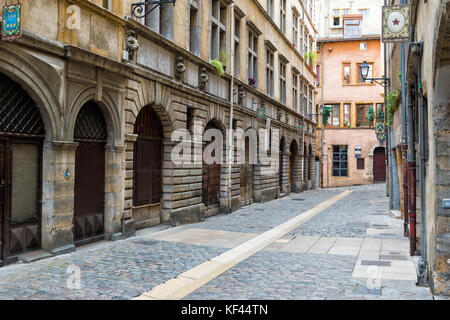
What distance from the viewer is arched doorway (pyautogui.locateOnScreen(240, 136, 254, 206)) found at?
61.5 feet

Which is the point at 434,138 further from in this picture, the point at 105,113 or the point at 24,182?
the point at 105,113

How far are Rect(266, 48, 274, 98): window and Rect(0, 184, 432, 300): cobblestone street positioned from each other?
37.7 feet

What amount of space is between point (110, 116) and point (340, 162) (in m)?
31.2

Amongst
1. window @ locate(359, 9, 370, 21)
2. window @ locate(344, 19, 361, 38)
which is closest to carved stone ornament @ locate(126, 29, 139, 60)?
window @ locate(344, 19, 361, 38)

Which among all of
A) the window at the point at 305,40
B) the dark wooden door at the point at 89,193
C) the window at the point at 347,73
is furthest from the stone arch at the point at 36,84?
the window at the point at 347,73

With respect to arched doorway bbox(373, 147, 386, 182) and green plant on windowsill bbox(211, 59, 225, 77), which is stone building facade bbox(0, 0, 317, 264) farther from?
arched doorway bbox(373, 147, 386, 182)

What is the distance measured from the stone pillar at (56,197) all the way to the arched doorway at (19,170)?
0.42 ft

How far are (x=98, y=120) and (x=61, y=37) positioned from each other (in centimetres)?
204

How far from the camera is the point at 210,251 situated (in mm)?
9078

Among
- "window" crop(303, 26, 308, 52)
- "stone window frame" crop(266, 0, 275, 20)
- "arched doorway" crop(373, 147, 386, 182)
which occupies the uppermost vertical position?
"window" crop(303, 26, 308, 52)

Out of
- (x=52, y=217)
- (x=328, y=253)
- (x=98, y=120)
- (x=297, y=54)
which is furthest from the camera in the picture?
(x=297, y=54)

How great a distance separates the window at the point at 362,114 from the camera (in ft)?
124

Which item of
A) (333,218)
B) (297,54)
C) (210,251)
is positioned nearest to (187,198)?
(210,251)
